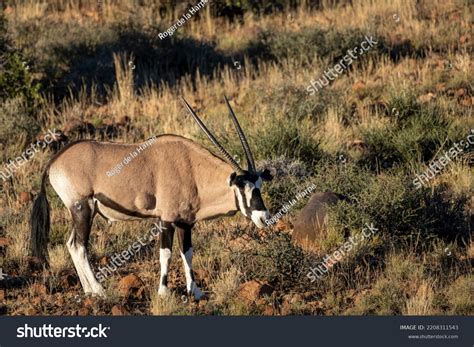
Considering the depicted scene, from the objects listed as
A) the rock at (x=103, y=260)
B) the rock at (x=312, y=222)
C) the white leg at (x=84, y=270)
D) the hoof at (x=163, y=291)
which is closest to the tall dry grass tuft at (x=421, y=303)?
the rock at (x=312, y=222)

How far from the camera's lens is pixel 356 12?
1992 centimetres

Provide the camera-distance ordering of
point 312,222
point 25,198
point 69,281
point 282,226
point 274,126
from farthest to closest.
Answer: point 274,126 → point 25,198 → point 282,226 → point 312,222 → point 69,281

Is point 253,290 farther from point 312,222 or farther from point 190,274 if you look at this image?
point 312,222

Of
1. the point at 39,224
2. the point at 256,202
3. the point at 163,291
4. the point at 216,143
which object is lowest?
the point at 163,291

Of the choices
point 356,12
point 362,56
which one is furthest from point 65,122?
point 356,12

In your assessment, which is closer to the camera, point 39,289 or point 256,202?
point 256,202

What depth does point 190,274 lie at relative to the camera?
9.21 metres

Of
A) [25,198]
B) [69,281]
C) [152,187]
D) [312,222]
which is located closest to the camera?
[152,187]

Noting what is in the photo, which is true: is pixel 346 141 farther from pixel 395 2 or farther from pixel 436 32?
pixel 395 2

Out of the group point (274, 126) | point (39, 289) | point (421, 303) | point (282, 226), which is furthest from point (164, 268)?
point (274, 126)

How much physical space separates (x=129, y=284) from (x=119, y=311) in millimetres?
689

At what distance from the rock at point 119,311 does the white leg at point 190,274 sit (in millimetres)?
760

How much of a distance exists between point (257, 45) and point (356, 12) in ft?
9.16

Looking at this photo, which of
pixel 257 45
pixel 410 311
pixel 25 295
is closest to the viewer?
pixel 410 311
